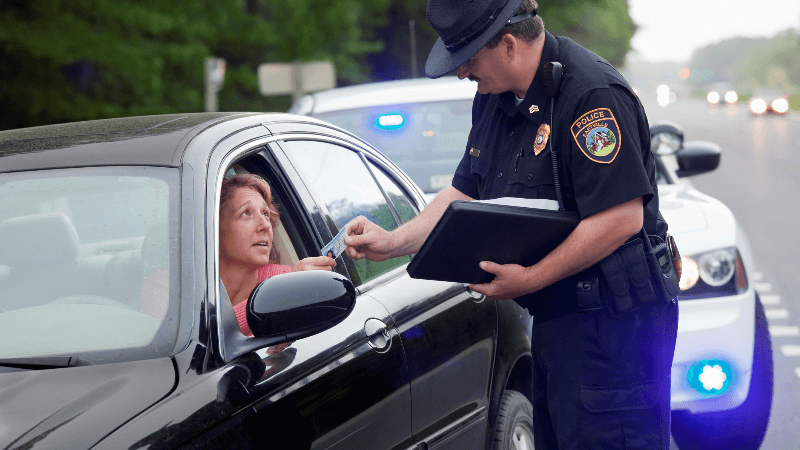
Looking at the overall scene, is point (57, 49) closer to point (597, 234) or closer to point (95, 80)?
point (95, 80)

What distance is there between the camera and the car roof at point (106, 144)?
2.49 metres

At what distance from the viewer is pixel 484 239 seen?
101 inches

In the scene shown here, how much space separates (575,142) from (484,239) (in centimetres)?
33

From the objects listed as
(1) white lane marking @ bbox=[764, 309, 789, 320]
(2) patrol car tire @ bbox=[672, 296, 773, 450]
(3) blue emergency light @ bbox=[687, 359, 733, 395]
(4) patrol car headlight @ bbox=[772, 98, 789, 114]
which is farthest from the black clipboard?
(4) patrol car headlight @ bbox=[772, 98, 789, 114]

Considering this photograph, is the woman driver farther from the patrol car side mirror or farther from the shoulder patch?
the patrol car side mirror

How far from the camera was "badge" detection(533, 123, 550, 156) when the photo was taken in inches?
106

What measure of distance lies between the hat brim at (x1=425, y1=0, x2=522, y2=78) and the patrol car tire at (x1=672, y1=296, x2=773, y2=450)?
2.31 m

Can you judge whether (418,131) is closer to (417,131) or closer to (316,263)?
(417,131)

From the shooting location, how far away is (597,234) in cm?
257

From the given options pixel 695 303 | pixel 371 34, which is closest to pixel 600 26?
pixel 371 34

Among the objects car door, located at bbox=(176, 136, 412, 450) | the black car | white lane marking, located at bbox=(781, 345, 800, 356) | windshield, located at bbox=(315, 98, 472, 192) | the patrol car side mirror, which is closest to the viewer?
the black car

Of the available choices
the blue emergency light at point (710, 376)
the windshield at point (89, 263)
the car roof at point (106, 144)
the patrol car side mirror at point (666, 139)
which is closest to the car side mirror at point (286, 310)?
the windshield at point (89, 263)

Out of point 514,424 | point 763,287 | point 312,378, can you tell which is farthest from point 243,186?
point 763,287

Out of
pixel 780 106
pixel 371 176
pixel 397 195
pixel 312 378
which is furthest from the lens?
pixel 780 106
